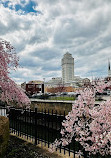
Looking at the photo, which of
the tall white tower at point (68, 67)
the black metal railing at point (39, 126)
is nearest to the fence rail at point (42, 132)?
the black metal railing at point (39, 126)

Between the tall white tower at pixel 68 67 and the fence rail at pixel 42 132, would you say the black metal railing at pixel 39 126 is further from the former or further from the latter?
the tall white tower at pixel 68 67

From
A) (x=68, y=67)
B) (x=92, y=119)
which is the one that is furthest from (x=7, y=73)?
(x=68, y=67)

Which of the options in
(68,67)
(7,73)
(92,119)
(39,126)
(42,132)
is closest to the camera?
(92,119)

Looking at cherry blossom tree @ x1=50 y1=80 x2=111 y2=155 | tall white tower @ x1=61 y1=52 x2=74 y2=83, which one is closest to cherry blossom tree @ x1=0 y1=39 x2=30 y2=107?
cherry blossom tree @ x1=50 y1=80 x2=111 y2=155

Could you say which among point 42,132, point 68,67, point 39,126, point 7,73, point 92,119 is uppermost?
point 68,67

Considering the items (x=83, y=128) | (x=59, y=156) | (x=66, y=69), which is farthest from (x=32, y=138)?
(x=66, y=69)

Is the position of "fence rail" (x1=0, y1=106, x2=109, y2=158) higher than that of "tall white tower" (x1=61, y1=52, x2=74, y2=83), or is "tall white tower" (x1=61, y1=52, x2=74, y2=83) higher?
"tall white tower" (x1=61, y1=52, x2=74, y2=83)

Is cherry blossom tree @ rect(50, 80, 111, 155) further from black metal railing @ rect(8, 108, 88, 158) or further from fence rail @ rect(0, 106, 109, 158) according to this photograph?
black metal railing @ rect(8, 108, 88, 158)

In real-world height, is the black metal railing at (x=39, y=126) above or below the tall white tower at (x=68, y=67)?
below

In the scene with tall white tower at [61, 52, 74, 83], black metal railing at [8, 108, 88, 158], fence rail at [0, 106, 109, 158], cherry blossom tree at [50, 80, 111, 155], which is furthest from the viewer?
tall white tower at [61, 52, 74, 83]

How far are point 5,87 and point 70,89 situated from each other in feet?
137

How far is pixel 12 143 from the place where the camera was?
419cm

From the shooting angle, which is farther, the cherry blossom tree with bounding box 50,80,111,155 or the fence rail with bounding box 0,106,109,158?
the fence rail with bounding box 0,106,109,158

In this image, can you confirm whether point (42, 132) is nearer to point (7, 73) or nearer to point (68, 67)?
point (7, 73)
